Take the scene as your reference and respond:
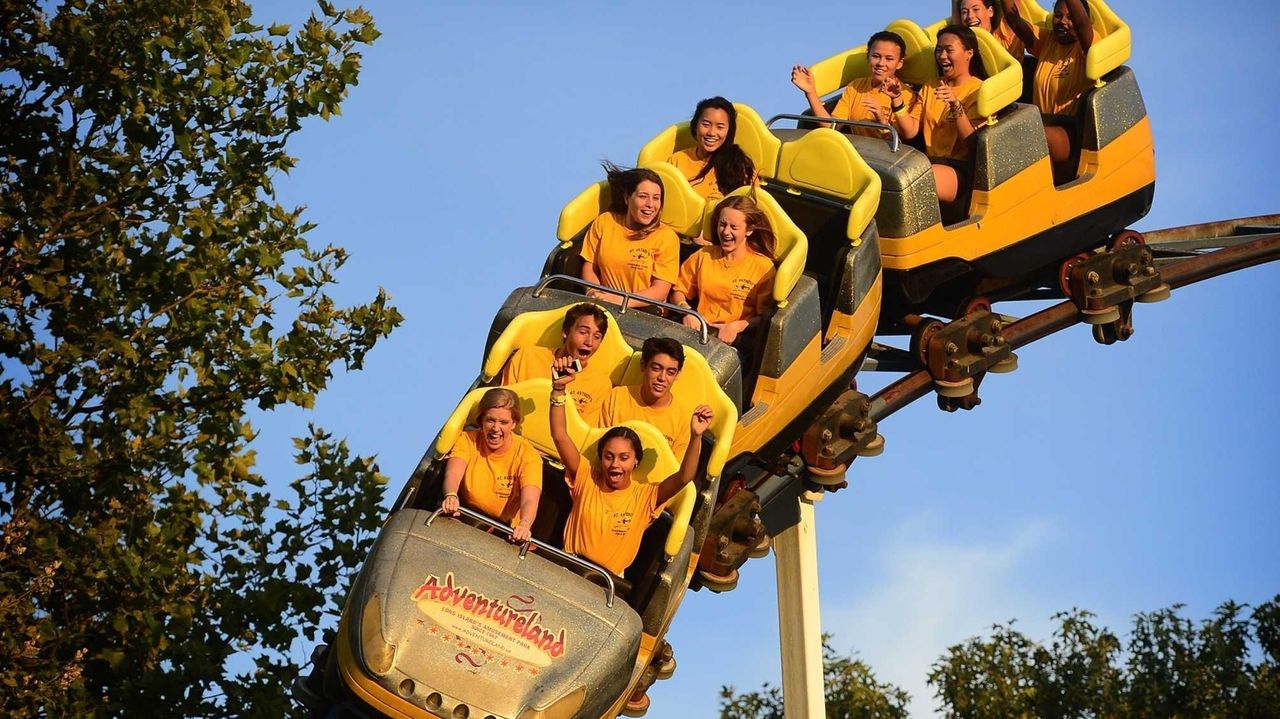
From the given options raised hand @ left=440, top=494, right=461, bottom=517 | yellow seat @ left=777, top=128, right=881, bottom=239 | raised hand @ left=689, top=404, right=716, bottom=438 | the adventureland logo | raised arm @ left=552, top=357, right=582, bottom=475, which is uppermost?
yellow seat @ left=777, top=128, right=881, bottom=239

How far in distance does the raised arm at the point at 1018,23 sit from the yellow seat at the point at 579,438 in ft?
15.4

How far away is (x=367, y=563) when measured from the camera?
21.6 feet

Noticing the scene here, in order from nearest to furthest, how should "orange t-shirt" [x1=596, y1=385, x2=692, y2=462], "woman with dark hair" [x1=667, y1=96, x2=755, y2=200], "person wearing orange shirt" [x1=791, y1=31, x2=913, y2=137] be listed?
"orange t-shirt" [x1=596, y1=385, x2=692, y2=462] < "woman with dark hair" [x1=667, y1=96, x2=755, y2=200] < "person wearing orange shirt" [x1=791, y1=31, x2=913, y2=137]

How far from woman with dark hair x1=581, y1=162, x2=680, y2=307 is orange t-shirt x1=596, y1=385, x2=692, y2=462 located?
0.87 m

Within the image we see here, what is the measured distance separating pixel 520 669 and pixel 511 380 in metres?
1.84

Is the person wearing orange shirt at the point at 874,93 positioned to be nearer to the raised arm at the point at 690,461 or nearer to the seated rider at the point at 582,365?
the seated rider at the point at 582,365

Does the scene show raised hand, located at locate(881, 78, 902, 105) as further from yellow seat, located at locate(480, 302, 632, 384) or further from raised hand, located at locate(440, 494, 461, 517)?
raised hand, located at locate(440, 494, 461, 517)

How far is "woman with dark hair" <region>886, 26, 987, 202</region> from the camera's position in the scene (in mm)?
9727

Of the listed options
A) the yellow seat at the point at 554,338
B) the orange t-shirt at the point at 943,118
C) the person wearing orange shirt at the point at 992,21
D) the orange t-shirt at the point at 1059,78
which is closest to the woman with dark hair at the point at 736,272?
the yellow seat at the point at 554,338

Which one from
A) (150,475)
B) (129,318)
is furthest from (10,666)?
(129,318)

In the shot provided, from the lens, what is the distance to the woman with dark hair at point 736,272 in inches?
336

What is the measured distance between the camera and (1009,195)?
966 centimetres

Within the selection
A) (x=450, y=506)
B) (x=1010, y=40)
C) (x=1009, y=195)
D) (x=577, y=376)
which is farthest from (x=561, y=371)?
(x=1010, y=40)

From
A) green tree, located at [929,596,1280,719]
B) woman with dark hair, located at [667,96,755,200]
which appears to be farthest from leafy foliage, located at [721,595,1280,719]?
woman with dark hair, located at [667,96,755,200]
